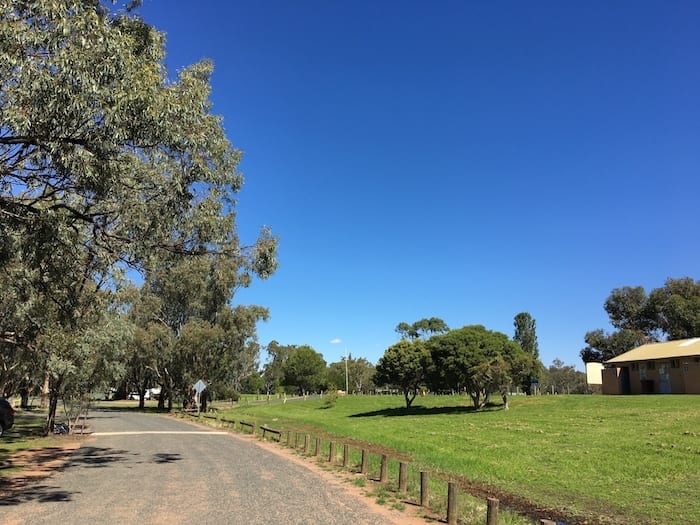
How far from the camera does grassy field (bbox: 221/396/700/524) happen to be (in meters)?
12.2

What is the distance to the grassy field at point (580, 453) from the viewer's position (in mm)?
12180

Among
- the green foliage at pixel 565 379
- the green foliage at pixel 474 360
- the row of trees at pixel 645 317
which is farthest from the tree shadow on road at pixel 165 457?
the green foliage at pixel 565 379

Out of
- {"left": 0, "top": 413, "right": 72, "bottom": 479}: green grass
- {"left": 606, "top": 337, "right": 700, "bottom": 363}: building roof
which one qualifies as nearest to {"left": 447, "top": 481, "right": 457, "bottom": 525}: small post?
{"left": 0, "top": 413, "right": 72, "bottom": 479}: green grass

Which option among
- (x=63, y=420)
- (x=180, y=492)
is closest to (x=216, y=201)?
(x=180, y=492)

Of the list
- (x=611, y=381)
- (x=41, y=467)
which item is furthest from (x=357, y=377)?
(x=41, y=467)

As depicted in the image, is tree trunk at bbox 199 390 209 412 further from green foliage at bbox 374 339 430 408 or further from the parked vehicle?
the parked vehicle

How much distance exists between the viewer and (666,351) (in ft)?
158

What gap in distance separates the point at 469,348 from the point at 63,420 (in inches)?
1113

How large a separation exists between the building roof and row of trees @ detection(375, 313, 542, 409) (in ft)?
37.3

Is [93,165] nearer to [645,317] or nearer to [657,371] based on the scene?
[657,371]

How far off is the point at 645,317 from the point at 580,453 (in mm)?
69551

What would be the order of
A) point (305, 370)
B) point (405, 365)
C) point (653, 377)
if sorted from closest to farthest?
point (405, 365)
point (653, 377)
point (305, 370)

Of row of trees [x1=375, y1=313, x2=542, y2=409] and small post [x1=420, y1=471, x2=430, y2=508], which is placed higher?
row of trees [x1=375, y1=313, x2=542, y2=409]

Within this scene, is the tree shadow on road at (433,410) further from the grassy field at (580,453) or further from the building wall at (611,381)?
the building wall at (611,381)
